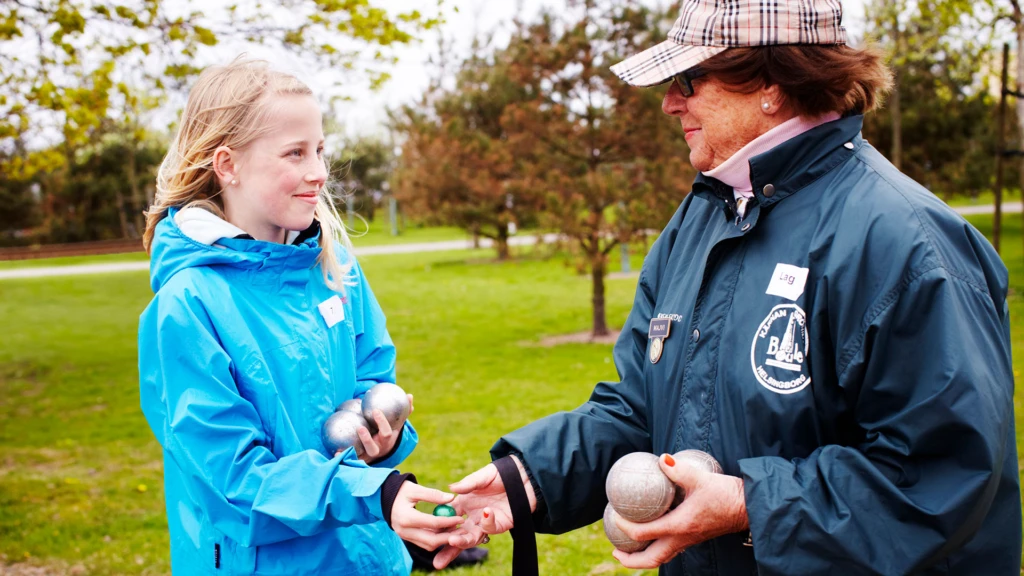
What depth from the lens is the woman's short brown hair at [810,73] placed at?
2268 mm

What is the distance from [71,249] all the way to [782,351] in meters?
41.6

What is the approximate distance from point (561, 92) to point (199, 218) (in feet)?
37.0

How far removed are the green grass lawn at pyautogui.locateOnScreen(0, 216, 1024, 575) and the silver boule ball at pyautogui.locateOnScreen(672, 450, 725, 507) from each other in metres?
3.58

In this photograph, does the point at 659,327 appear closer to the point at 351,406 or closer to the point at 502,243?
the point at 351,406

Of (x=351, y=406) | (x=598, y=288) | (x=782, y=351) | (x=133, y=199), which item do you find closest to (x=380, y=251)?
(x=133, y=199)

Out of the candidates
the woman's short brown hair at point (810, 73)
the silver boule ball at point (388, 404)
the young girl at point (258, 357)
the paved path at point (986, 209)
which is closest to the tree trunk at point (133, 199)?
the paved path at point (986, 209)

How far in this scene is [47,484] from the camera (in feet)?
26.8

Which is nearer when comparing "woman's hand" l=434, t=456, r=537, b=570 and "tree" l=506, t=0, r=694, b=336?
"woman's hand" l=434, t=456, r=537, b=570

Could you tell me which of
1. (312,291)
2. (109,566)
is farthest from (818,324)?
(109,566)

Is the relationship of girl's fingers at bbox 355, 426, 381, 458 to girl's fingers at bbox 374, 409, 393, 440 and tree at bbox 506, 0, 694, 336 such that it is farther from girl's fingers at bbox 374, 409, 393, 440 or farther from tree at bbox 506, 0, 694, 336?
tree at bbox 506, 0, 694, 336

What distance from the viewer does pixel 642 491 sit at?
2236 millimetres

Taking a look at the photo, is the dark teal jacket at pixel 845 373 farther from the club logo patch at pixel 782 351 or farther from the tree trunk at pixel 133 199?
the tree trunk at pixel 133 199

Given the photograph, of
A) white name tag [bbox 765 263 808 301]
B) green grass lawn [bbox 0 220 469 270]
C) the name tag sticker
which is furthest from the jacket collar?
green grass lawn [bbox 0 220 469 270]

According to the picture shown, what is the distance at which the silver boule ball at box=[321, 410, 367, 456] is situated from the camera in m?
2.79
